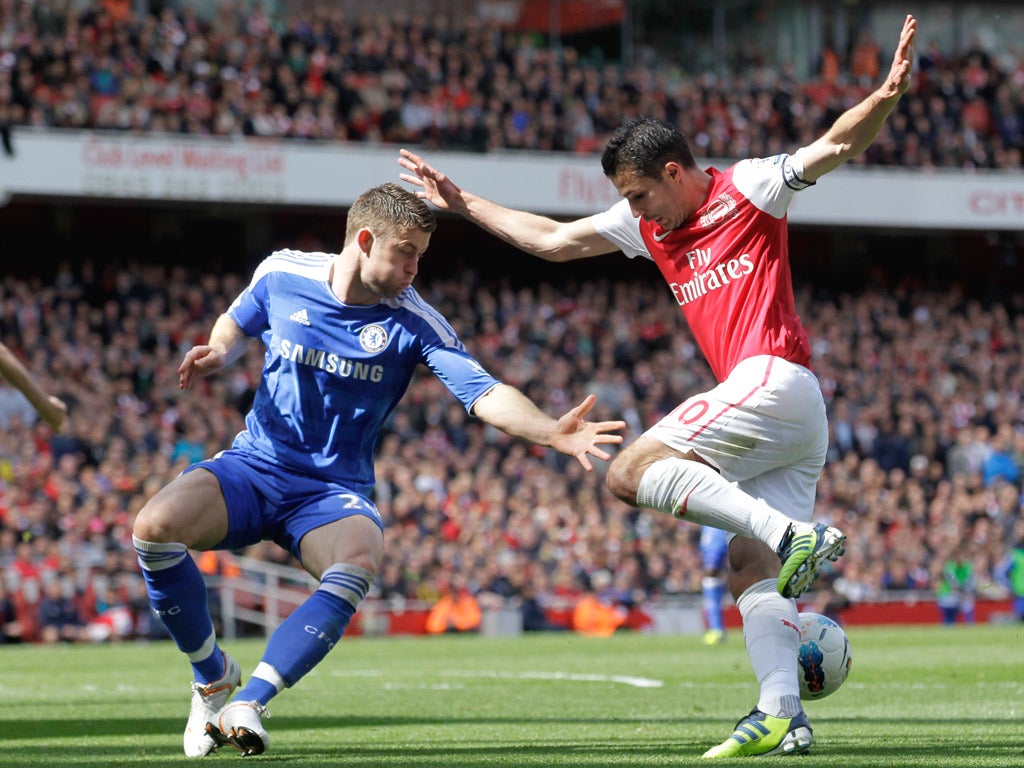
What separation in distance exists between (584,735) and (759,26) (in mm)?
30116

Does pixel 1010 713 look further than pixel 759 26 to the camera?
No

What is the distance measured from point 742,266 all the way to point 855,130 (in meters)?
0.68

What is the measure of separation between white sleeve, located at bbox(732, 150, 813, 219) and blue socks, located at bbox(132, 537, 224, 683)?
104 inches

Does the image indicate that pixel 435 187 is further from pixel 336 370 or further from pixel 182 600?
pixel 182 600

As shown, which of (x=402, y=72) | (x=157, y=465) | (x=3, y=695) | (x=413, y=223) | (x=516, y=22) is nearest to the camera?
(x=413, y=223)

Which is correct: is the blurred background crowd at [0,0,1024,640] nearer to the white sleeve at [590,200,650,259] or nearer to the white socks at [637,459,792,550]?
the white sleeve at [590,200,650,259]

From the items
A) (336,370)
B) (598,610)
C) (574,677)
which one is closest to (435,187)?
(336,370)

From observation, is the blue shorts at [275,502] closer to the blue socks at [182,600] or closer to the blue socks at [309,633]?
the blue socks at [182,600]

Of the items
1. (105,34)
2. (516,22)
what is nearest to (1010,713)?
(105,34)

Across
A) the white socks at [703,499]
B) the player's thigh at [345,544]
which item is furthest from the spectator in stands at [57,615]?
the white socks at [703,499]

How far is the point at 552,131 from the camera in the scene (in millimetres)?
29953

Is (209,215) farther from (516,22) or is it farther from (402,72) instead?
(516,22)

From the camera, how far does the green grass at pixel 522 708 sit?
644cm

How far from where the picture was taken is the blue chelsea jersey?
691 centimetres
